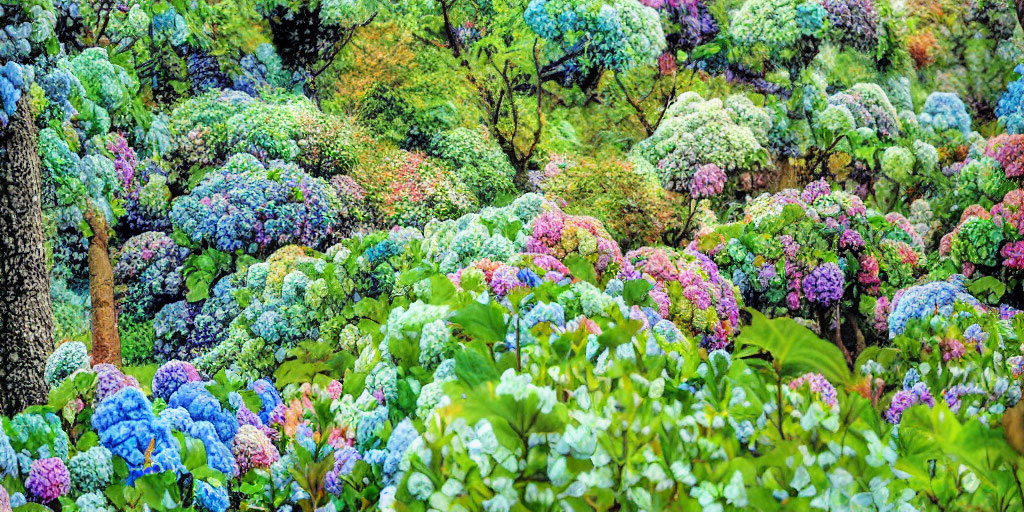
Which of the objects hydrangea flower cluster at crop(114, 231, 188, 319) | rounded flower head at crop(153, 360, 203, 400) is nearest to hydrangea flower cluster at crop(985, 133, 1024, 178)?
rounded flower head at crop(153, 360, 203, 400)

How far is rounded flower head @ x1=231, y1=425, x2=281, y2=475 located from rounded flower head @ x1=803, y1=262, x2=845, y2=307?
11.7ft

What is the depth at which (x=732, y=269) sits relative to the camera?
19.5 ft

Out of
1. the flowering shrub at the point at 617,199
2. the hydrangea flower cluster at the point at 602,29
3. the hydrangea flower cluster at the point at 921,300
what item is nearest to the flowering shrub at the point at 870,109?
the hydrangea flower cluster at the point at 602,29

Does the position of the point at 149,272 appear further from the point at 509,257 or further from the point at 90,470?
the point at 90,470

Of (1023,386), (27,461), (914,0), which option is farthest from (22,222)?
(914,0)

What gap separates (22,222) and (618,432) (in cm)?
320

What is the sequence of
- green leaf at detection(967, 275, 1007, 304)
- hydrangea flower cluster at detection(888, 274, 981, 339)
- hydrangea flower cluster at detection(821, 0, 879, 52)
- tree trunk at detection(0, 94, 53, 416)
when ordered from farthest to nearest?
hydrangea flower cluster at detection(821, 0, 879, 52)
green leaf at detection(967, 275, 1007, 304)
hydrangea flower cluster at detection(888, 274, 981, 339)
tree trunk at detection(0, 94, 53, 416)

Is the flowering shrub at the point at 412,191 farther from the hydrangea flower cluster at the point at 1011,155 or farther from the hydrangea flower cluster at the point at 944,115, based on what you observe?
the hydrangea flower cluster at the point at 944,115

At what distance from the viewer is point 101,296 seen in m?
6.27

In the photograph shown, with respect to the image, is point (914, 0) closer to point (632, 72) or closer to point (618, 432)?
point (632, 72)

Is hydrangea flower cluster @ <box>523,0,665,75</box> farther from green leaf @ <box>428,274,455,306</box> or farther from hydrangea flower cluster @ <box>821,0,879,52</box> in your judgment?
green leaf @ <box>428,274,455,306</box>

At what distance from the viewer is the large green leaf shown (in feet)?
5.85

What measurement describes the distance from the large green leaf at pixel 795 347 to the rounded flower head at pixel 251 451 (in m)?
2.03

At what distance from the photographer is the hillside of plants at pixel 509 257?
188 cm
